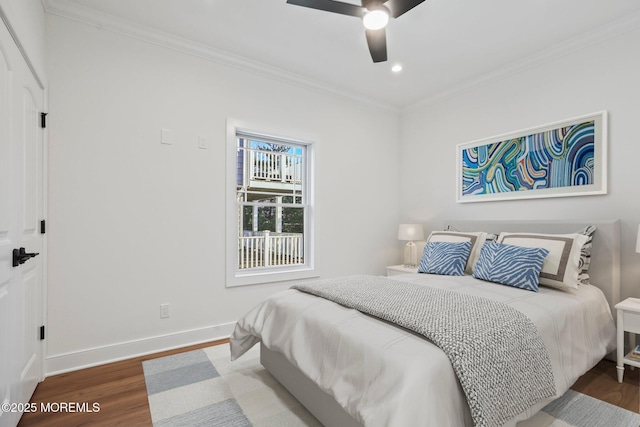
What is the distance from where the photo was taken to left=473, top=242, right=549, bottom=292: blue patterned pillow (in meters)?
2.39

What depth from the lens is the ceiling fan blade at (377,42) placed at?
2117 mm

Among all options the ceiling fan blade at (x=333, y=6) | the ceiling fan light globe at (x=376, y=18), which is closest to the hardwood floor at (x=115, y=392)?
the ceiling fan blade at (x=333, y=6)

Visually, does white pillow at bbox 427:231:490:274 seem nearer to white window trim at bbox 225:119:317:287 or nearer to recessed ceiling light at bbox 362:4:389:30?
white window trim at bbox 225:119:317:287

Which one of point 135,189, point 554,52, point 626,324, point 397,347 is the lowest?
point 626,324

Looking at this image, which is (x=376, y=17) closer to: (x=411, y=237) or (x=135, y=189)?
(x=135, y=189)

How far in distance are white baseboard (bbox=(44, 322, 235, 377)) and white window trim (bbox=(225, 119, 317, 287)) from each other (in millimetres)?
476

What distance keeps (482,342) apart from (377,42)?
1.94 m

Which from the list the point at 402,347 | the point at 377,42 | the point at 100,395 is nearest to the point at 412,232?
the point at 377,42

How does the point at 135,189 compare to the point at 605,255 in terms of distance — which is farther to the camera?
the point at 135,189

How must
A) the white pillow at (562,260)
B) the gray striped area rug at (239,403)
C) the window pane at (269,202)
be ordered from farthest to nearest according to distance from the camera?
the window pane at (269,202), the white pillow at (562,260), the gray striped area rug at (239,403)

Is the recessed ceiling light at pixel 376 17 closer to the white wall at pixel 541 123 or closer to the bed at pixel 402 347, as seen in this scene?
the bed at pixel 402 347

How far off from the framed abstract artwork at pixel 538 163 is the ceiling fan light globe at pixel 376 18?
6.80 ft

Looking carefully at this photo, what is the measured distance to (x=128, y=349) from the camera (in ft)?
8.61

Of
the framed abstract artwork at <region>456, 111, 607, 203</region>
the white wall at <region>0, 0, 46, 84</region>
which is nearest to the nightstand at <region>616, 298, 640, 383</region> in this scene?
the framed abstract artwork at <region>456, 111, 607, 203</region>
